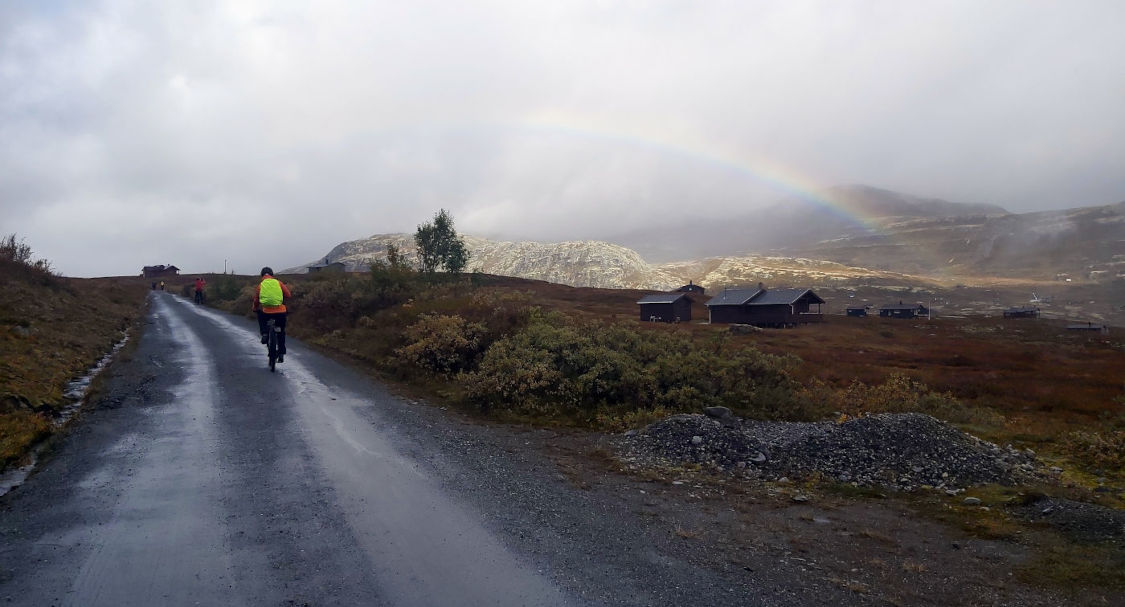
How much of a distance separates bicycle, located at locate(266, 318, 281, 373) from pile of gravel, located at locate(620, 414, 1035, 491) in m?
8.66

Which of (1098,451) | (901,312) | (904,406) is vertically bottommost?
(901,312)

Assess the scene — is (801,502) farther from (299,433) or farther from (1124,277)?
(1124,277)

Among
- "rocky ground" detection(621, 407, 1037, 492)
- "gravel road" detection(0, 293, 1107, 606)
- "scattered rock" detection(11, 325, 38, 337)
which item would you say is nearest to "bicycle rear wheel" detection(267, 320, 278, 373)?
"gravel road" detection(0, 293, 1107, 606)

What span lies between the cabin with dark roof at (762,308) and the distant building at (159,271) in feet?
331

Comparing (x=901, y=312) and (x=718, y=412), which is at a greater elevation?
(x=718, y=412)

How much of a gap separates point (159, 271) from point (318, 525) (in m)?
137

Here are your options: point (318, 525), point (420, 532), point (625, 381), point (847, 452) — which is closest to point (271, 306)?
point (625, 381)

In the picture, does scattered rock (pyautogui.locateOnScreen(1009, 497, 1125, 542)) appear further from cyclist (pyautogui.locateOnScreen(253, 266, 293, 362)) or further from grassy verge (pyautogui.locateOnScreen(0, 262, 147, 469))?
cyclist (pyautogui.locateOnScreen(253, 266, 293, 362))

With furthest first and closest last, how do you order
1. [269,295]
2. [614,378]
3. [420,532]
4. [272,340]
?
[269,295]
[272,340]
[614,378]
[420,532]

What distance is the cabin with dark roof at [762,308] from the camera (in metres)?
73.5

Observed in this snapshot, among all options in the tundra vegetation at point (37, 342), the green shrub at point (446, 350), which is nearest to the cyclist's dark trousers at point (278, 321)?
the green shrub at point (446, 350)

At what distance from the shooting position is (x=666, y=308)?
74.5 meters

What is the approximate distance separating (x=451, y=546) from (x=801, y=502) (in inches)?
173

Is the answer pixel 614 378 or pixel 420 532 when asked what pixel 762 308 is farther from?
pixel 420 532
